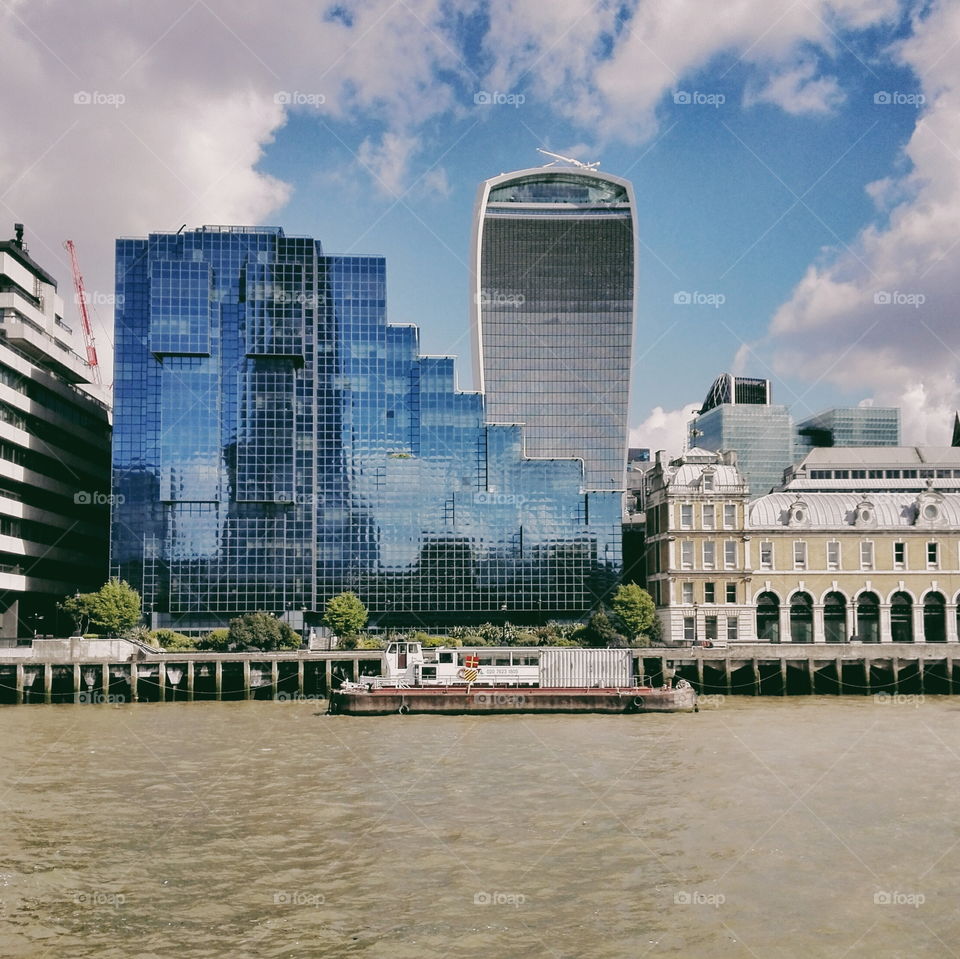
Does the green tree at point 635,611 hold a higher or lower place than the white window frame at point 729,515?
lower

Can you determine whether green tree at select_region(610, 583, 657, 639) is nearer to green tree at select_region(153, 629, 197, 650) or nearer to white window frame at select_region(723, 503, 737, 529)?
white window frame at select_region(723, 503, 737, 529)

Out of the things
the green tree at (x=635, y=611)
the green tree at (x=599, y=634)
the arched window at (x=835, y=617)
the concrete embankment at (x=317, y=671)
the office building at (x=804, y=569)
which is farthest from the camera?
the green tree at (x=635, y=611)

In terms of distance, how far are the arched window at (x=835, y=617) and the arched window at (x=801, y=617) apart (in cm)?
166

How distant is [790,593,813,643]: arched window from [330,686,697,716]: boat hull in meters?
49.6

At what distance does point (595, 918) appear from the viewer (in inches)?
1244

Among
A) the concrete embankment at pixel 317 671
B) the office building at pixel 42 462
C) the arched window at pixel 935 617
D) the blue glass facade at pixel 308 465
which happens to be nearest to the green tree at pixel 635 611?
the blue glass facade at pixel 308 465

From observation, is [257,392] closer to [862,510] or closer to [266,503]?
[266,503]

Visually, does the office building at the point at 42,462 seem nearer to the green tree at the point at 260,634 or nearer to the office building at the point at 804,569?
the green tree at the point at 260,634

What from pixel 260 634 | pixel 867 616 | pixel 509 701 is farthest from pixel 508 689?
pixel 867 616

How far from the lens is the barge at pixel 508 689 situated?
88312 mm

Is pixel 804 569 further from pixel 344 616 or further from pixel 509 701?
pixel 509 701

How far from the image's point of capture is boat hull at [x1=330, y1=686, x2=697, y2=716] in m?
87.9

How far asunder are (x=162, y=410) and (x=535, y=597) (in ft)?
176

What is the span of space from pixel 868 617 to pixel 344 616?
60004 millimetres
